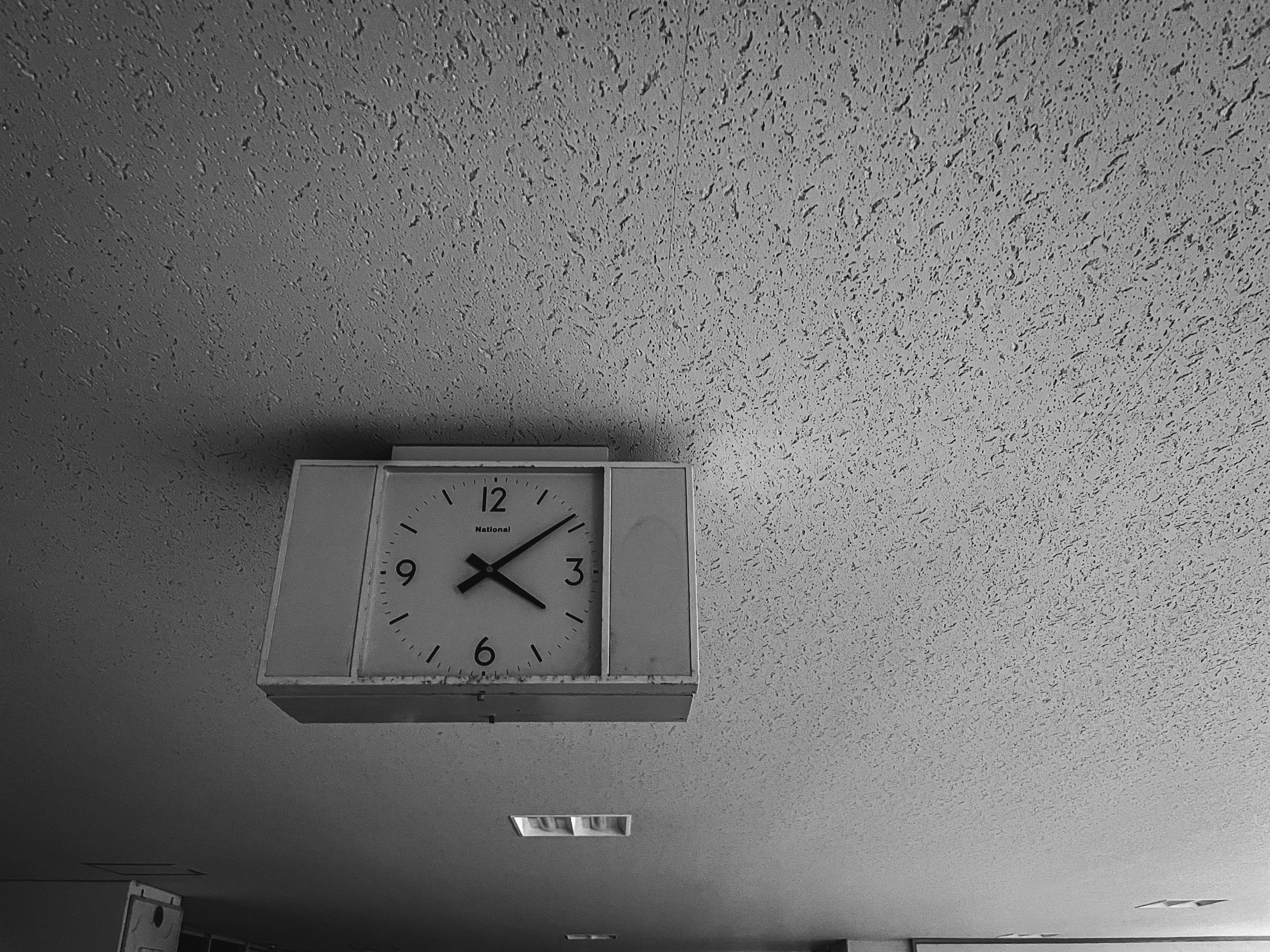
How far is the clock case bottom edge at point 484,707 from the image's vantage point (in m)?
1.36

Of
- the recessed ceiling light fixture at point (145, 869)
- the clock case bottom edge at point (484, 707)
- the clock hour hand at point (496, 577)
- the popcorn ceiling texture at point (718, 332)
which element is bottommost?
the clock case bottom edge at point (484, 707)

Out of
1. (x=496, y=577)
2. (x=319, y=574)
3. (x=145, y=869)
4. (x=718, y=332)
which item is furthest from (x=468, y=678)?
(x=145, y=869)

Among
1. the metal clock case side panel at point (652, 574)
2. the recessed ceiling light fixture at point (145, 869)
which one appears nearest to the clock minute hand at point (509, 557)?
the metal clock case side panel at point (652, 574)

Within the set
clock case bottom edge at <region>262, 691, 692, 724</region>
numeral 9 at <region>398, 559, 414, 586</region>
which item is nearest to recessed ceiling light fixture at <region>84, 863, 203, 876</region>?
clock case bottom edge at <region>262, 691, 692, 724</region>

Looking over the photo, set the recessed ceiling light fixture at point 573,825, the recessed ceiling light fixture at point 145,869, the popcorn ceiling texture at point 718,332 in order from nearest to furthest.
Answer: the popcorn ceiling texture at point 718,332 < the recessed ceiling light fixture at point 573,825 < the recessed ceiling light fixture at point 145,869

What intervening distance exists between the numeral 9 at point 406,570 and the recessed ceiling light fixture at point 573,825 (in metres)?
2.50

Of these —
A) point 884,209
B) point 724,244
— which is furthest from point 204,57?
point 884,209

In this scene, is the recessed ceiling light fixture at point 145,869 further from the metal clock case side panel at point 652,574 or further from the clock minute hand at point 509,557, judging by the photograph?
the metal clock case side panel at point 652,574

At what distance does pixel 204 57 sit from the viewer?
1.02 m

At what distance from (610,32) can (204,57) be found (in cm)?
47

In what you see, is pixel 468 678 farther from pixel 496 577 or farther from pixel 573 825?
pixel 573 825

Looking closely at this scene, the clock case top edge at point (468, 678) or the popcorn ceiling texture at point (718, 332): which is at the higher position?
the popcorn ceiling texture at point (718, 332)

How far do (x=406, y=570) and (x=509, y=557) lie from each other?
0.56 ft

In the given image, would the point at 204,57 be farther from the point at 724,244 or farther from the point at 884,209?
the point at 884,209
